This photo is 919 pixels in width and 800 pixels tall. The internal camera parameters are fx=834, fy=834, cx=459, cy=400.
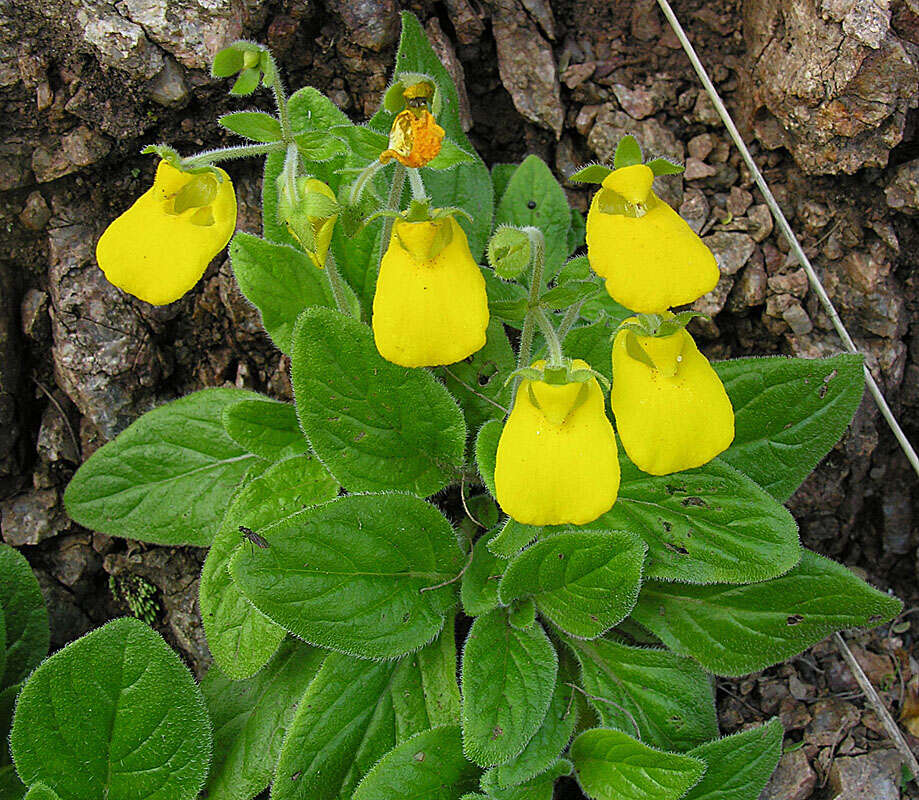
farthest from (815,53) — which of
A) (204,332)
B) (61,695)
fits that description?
(61,695)

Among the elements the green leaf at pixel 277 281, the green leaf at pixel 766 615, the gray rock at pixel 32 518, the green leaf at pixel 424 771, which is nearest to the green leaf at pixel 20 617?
the gray rock at pixel 32 518

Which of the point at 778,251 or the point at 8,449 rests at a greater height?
the point at 778,251

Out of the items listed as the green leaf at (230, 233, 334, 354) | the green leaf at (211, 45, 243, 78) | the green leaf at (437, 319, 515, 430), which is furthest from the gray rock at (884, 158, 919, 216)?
the green leaf at (211, 45, 243, 78)

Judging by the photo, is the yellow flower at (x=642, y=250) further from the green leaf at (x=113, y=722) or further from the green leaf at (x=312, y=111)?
the green leaf at (x=113, y=722)

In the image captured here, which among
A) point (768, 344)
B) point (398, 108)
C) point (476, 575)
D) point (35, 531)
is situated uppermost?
point (398, 108)

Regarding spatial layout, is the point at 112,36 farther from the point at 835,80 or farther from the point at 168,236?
the point at 835,80

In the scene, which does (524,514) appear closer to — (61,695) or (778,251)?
(61,695)

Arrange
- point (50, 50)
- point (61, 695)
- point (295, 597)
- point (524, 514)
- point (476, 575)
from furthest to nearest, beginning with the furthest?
1. point (50, 50)
2. point (476, 575)
3. point (61, 695)
4. point (295, 597)
5. point (524, 514)
